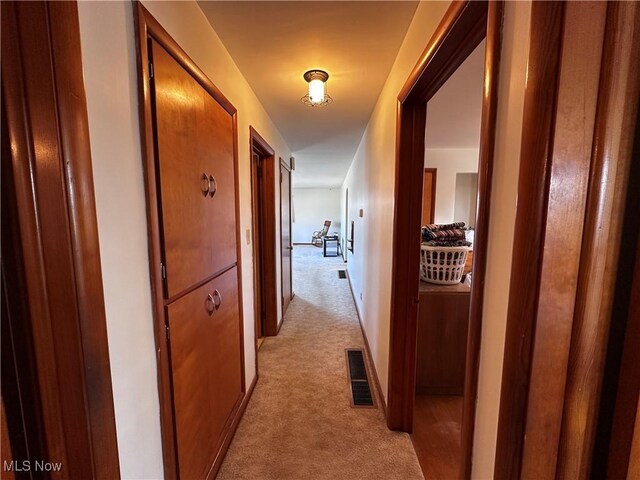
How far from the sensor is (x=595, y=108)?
17.8 inches

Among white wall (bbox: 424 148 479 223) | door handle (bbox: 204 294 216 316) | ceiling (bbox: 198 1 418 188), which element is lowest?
door handle (bbox: 204 294 216 316)

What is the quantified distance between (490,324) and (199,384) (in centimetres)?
124

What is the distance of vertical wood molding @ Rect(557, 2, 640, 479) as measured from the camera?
44cm

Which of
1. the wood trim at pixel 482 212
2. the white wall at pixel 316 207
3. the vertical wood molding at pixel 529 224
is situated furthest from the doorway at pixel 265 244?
the white wall at pixel 316 207

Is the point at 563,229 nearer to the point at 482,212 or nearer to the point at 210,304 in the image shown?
the point at 482,212

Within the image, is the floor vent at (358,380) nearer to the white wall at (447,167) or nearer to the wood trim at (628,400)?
the wood trim at (628,400)

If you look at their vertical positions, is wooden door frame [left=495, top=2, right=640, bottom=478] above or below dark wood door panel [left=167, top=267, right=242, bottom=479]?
above

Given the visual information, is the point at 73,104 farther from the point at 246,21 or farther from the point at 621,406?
the point at 621,406

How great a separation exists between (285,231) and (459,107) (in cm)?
231

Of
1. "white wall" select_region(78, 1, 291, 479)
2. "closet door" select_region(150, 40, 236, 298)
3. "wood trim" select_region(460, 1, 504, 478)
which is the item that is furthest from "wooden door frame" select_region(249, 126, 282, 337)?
"wood trim" select_region(460, 1, 504, 478)

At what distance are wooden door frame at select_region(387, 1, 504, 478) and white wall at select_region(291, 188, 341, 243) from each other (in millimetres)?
8626

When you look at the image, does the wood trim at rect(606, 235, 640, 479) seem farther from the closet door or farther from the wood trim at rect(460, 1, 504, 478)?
the closet door

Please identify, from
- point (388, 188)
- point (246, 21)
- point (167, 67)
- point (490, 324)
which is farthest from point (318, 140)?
point (490, 324)

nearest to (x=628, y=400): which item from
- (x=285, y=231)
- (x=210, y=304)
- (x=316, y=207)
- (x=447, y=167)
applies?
(x=210, y=304)
